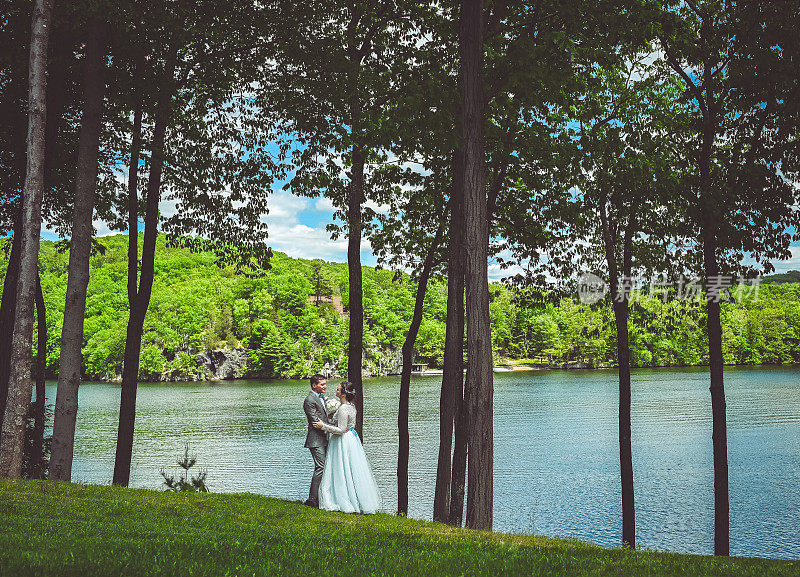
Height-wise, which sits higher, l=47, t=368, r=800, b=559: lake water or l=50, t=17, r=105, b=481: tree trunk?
l=50, t=17, r=105, b=481: tree trunk

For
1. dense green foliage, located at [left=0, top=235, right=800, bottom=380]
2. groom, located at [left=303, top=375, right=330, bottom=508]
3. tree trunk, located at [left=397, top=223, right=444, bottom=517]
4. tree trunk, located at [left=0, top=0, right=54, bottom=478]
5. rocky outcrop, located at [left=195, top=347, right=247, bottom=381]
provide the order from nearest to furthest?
1. tree trunk, located at [left=0, top=0, right=54, bottom=478]
2. groom, located at [left=303, top=375, right=330, bottom=508]
3. tree trunk, located at [left=397, top=223, right=444, bottom=517]
4. dense green foliage, located at [left=0, top=235, right=800, bottom=380]
5. rocky outcrop, located at [left=195, top=347, right=247, bottom=381]

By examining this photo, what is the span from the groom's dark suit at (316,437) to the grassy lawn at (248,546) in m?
1.02

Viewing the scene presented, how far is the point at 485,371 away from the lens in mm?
10133

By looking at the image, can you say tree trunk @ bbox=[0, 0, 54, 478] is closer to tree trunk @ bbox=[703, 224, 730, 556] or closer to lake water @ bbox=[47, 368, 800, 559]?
lake water @ bbox=[47, 368, 800, 559]

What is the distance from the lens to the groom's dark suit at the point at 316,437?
35.9 ft

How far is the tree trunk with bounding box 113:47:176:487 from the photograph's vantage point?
45.9 feet

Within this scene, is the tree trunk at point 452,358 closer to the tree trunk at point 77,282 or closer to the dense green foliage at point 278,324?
the tree trunk at point 77,282

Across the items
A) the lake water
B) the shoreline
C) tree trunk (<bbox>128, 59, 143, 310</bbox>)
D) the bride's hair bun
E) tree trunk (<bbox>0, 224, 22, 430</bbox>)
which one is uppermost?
tree trunk (<bbox>128, 59, 143, 310</bbox>)

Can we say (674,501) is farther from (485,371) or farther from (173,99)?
(173,99)

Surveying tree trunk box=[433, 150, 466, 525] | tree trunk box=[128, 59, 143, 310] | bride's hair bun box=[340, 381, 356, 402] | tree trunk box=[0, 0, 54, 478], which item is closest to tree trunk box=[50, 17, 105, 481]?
tree trunk box=[0, 0, 54, 478]

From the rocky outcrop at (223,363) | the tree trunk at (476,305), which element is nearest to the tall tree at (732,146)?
the tree trunk at (476,305)

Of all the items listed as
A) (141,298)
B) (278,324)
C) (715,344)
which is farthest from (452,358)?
(278,324)

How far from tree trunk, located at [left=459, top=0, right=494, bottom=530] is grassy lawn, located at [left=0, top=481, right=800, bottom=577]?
0.97 meters

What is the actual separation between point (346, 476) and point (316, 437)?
853 millimetres
